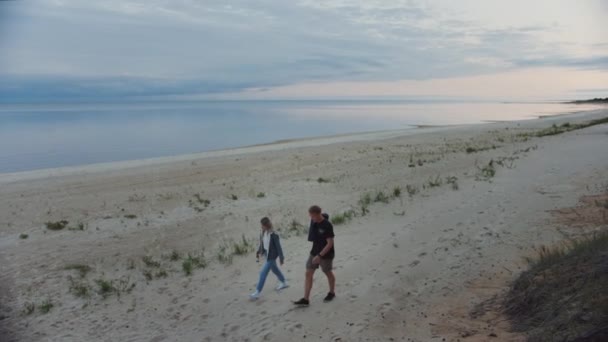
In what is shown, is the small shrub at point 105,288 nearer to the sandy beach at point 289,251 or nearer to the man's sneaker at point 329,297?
the sandy beach at point 289,251

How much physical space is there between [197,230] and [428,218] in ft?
20.8

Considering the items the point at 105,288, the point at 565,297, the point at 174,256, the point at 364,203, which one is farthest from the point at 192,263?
the point at 565,297

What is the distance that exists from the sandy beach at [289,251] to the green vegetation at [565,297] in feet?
1.25

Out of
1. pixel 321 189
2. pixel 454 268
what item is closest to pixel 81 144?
pixel 321 189

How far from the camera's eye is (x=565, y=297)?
16.2 feet

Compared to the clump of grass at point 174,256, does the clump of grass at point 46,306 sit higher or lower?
lower

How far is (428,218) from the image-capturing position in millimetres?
10758

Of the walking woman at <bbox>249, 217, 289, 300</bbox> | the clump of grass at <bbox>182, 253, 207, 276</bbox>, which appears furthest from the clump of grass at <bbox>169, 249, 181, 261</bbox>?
the walking woman at <bbox>249, 217, 289, 300</bbox>

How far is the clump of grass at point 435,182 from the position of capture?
47.1 ft

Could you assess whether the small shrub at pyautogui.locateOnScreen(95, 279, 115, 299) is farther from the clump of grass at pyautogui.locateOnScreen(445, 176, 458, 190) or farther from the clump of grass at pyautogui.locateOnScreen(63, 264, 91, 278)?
the clump of grass at pyautogui.locateOnScreen(445, 176, 458, 190)

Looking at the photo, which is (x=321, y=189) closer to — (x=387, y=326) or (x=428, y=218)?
(x=428, y=218)

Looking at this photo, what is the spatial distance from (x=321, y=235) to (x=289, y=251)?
3.48 meters

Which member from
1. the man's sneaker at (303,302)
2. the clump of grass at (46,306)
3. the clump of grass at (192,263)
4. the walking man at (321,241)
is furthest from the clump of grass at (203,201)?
the walking man at (321,241)

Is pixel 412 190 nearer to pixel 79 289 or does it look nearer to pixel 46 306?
pixel 79 289
